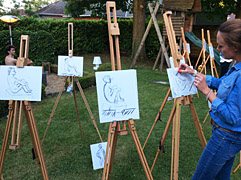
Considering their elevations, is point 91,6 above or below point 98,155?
above

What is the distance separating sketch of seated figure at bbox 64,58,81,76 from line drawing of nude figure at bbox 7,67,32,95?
119 centimetres

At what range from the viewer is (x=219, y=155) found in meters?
1.42

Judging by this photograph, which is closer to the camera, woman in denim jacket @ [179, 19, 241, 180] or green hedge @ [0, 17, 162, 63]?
woman in denim jacket @ [179, 19, 241, 180]

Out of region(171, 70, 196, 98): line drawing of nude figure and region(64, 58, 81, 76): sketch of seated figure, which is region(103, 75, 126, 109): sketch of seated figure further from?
region(64, 58, 81, 76): sketch of seated figure

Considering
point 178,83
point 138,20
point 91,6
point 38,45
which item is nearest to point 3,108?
point 178,83

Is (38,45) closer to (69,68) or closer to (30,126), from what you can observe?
(69,68)

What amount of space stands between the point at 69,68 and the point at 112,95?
5.61 ft

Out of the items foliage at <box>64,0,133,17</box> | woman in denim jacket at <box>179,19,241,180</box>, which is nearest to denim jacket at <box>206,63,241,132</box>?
woman in denim jacket at <box>179,19,241,180</box>

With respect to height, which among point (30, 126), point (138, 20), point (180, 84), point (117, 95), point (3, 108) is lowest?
point (3, 108)

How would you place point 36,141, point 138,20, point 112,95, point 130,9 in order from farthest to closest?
point 130,9, point 138,20, point 36,141, point 112,95

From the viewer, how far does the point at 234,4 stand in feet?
35.9

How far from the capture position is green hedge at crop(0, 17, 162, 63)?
911 cm

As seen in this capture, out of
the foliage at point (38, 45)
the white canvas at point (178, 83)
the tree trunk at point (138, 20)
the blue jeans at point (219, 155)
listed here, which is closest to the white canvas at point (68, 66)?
the white canvas at point (178, 83)

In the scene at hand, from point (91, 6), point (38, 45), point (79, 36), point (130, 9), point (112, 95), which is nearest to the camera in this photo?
point (112, 95)
